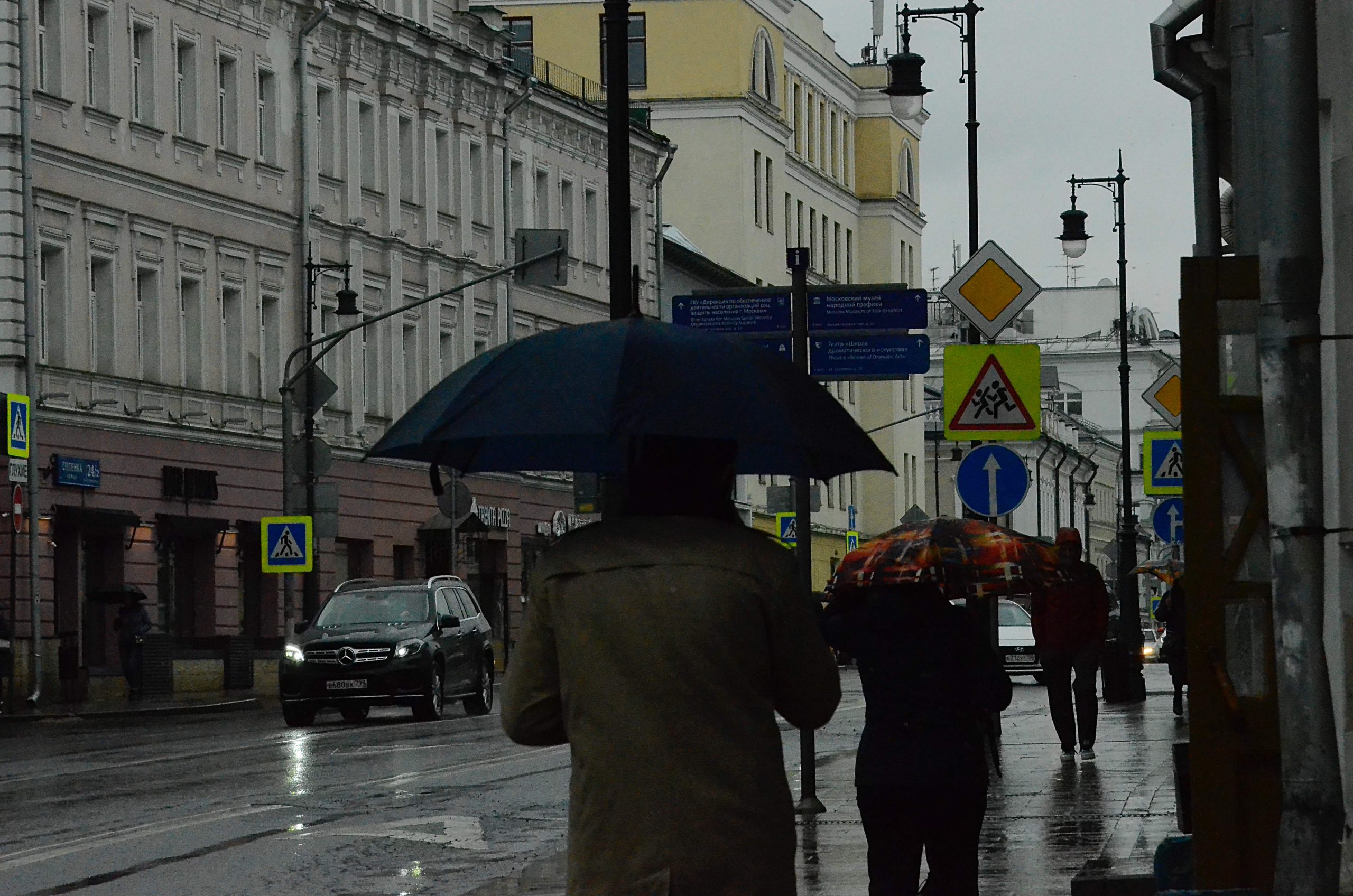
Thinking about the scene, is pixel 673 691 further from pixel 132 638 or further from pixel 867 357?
pixel 132 638

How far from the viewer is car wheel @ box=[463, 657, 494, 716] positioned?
114 ft

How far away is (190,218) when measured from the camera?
48094 mm

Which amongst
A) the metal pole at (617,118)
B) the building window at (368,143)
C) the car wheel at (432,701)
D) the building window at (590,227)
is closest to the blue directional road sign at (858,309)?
the metal pole at (617,118)

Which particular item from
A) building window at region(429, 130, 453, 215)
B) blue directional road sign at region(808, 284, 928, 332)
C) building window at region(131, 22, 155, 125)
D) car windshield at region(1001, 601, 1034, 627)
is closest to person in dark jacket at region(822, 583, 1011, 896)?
blue directional road sign at region(808, 284, 928, 332)

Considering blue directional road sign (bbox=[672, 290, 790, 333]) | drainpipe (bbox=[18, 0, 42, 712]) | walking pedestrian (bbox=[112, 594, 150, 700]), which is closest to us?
blue directional road sign (bbox=[672, 290, 790, 333])

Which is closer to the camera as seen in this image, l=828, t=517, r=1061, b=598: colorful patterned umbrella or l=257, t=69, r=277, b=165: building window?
l=828, t=517, r=1061, b=598: colorful patterned umbrella

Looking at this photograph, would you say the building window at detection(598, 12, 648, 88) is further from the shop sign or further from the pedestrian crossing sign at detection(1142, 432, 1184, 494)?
the pedestrian crossing sign at detection(1142, 432, 1184, 494)

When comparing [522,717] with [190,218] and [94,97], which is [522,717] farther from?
[190,218]

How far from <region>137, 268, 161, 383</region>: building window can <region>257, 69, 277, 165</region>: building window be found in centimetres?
472

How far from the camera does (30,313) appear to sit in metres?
41.2

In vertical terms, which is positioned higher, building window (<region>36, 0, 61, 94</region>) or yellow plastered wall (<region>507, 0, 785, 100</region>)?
yellow plastered wall (<region>507, 0, 785, 100</region>)

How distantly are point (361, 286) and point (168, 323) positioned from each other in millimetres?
8118

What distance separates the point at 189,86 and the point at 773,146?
42.7 meters

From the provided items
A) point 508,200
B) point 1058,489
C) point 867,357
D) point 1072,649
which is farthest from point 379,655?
point 1058,489
